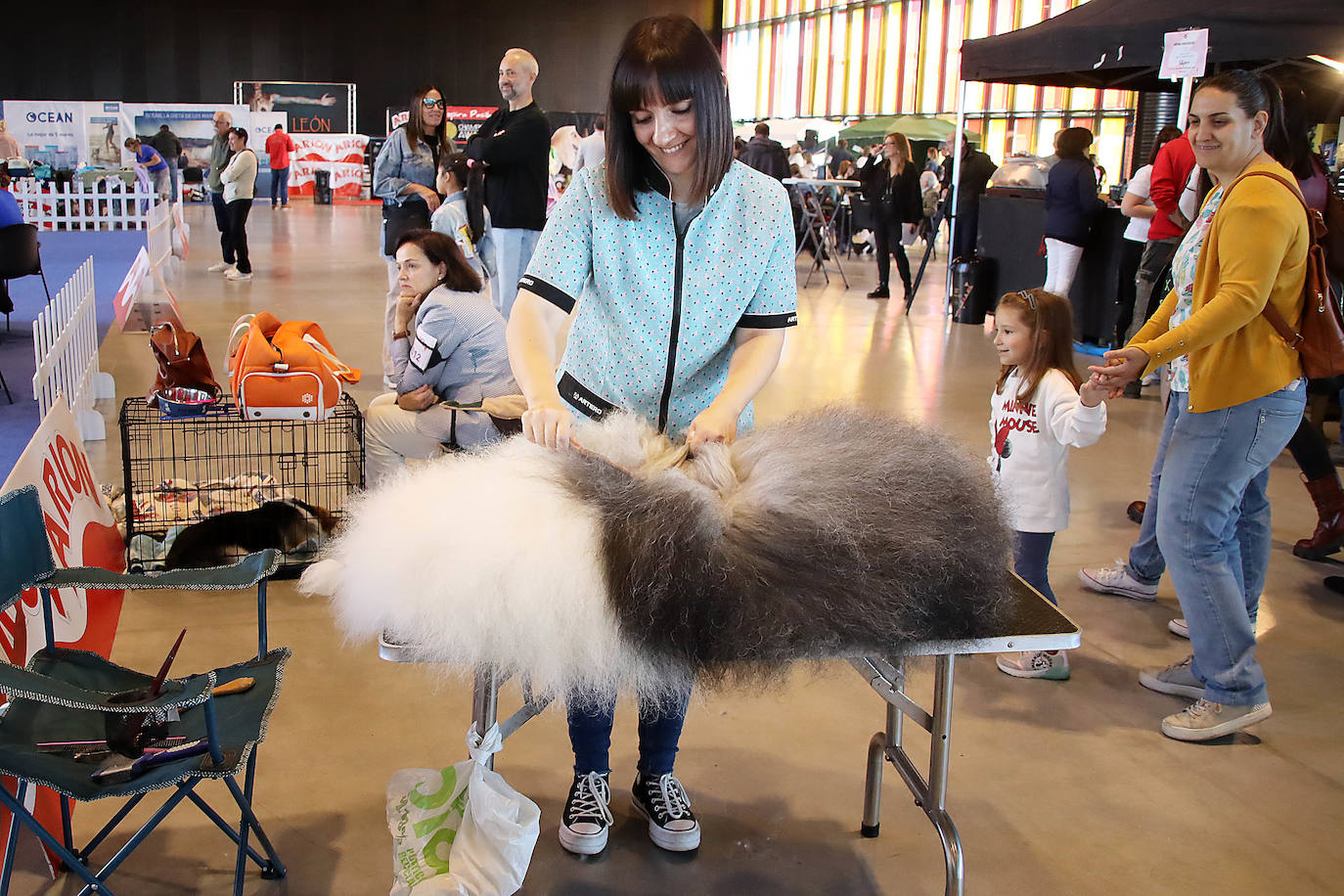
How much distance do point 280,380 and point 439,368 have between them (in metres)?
0.50

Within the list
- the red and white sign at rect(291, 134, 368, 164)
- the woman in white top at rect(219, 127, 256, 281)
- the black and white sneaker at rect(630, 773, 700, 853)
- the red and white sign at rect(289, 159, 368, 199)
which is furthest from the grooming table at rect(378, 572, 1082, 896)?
the red and white sign at rect(291, 134, 368, 164)

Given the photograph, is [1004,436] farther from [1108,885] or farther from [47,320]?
[47,320]

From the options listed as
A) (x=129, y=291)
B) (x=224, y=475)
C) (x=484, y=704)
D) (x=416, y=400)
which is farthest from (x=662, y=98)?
(x=129, y=291)

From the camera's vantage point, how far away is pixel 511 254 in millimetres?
5555

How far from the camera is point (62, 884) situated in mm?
2010

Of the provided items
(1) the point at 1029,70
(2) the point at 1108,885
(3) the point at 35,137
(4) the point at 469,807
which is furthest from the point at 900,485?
(3) the point at 35,137

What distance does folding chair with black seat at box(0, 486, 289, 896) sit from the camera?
1645mm

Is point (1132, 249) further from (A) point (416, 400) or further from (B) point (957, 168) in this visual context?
(A) point (416, 400)

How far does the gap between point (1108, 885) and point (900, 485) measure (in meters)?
1.04

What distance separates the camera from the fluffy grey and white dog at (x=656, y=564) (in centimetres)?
138

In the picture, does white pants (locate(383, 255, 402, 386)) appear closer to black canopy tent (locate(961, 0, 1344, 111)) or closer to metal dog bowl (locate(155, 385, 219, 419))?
metal dog bowl (locate(155, 385, 219, 419))

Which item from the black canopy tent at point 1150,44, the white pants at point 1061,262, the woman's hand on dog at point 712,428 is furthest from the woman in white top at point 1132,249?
the woman's hand on dog at point 712,428

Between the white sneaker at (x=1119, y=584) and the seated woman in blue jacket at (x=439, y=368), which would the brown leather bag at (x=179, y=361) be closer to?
the seated woman in blue jacket at (x=439, y=368)

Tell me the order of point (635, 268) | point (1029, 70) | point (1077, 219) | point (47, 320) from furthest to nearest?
1. point (1029, 70)
2. point (1077, 219)
3. point (47, 320)
4. point (635, 268)
